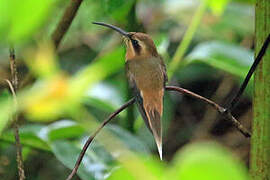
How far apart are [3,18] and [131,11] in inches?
55.3

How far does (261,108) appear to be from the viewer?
0.95m

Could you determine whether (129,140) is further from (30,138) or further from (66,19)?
(66,19)

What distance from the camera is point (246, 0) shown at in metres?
2.65

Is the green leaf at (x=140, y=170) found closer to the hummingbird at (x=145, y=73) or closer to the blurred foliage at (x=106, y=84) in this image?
the blurred foliage at (x=106, y=84)

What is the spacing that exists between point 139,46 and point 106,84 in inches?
27.0

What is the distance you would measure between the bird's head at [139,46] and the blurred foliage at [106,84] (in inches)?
3.5

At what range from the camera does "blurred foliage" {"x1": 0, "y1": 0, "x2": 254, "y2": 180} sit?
31 cm

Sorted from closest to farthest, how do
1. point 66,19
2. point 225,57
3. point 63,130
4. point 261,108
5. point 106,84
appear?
point 261,108 < point 66,19 < point 63,130 < point 225,57 < point 106,84

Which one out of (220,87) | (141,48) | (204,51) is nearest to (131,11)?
(141,48)

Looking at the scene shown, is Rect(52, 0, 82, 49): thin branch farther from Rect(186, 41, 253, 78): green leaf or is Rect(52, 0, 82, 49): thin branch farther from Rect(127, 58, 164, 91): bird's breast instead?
Rect(186, 41, 253, 78): green leaf

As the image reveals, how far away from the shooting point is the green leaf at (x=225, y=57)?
1.80 meters

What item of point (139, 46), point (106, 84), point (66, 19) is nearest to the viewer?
point (66, 19)

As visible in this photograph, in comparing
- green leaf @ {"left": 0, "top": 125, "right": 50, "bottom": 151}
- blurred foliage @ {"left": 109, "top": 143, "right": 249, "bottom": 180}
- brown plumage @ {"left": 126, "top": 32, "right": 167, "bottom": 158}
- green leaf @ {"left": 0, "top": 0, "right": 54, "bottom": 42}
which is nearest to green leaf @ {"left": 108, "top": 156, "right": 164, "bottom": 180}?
blurred foliage @ {"left": 109, "top": 143, "right": 249, "bottom": 180}

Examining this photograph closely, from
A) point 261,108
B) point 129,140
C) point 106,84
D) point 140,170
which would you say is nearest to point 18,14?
point 140,170
